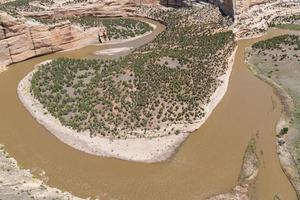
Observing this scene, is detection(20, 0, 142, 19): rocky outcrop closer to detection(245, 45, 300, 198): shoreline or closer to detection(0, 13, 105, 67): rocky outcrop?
detection(0, 13, 105, 67): rocky outcrop

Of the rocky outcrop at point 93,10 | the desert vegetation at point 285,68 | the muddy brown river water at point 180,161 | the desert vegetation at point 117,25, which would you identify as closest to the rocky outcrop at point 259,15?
the desert vegetation at point 285,68

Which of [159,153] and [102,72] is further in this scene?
[102,72]

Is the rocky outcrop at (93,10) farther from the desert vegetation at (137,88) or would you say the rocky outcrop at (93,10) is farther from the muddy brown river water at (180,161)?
the muddy brown river water at (180,161)

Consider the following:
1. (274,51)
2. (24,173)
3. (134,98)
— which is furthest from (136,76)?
(274,51)

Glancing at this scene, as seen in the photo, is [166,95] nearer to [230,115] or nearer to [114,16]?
[230,115]

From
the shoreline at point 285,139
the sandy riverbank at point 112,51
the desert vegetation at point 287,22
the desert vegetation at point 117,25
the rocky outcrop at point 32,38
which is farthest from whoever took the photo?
the desert vegetation at point 287,22

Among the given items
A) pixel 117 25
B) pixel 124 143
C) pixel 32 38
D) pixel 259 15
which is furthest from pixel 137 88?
pixel 259 15
